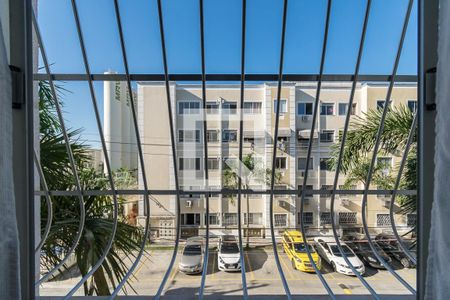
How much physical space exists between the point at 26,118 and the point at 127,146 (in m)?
5.60

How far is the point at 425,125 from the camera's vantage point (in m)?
0.69

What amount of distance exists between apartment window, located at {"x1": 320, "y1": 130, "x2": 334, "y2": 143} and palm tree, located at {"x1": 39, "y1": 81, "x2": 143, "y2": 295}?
4.78 meters

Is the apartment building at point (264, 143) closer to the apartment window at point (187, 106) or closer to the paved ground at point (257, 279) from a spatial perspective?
the apartment window at point (187, 106)

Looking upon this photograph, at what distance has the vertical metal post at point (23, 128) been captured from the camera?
0.69 m

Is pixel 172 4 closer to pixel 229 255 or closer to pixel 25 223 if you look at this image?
pixel 25 223

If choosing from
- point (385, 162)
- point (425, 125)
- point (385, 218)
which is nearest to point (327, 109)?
point (385, 162)

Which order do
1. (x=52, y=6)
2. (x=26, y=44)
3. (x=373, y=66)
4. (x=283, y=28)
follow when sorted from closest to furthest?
1. (x=26, y=44)
2. (x=283, y=28)
3. (x=373, y=66)
4. (x=52, y=6)

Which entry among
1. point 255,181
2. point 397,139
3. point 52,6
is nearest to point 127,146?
point 255,181

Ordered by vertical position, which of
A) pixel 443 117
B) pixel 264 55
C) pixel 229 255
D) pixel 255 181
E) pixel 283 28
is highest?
pixel 264 55

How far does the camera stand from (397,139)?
297cm

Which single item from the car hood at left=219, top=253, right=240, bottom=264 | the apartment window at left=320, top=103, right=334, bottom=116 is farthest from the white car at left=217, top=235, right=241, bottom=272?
the apartment window at left=320, top=103, right=334, bottom=116

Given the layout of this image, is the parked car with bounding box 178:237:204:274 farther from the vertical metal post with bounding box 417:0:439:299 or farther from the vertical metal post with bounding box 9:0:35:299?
the vertical metal post with bounding box 417:0:439:299

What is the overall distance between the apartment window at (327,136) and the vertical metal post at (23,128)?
5.84 metres

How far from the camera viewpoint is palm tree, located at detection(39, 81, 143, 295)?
2.24m
